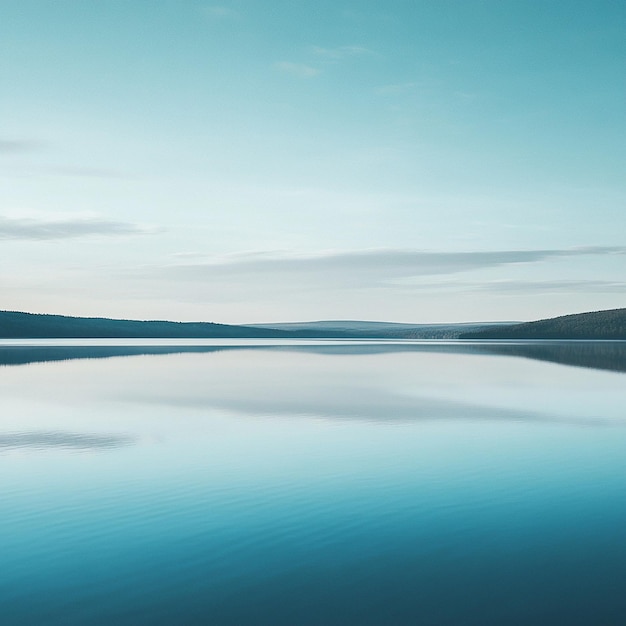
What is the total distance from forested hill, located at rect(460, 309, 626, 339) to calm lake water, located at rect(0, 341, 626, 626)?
12049 centimetres

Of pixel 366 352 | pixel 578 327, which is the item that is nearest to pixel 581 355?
pixel 366 352

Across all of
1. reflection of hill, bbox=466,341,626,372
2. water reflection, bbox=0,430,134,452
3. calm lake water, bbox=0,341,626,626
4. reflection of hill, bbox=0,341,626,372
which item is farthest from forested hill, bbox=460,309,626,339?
water reflection, bbox=0,430,134,452

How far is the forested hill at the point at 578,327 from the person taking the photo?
130000mm

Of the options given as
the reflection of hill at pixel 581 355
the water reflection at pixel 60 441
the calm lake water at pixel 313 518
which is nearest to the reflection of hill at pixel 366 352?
the reflection of hill at pixel 581 355

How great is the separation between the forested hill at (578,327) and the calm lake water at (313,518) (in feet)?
395

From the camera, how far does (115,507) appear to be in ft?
30.0

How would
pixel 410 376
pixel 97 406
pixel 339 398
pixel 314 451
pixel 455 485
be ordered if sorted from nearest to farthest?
pixel 455 485 < pixel 314 451 < pixel 97 406 < pixel 339 398 < pixel 410 376

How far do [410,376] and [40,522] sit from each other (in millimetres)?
26601

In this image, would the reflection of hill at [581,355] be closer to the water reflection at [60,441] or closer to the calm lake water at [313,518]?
the calm lake water at [313,518]

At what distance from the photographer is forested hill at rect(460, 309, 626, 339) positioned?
130000 millimetres

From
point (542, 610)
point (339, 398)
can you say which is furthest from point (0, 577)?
point (339, 398)

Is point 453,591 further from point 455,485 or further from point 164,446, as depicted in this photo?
point 164,446

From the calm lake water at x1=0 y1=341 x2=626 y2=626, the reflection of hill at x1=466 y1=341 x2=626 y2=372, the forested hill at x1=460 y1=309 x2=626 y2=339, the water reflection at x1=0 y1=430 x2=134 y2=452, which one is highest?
the forested hill at x1=460 y1=309 x2=626 y2=339

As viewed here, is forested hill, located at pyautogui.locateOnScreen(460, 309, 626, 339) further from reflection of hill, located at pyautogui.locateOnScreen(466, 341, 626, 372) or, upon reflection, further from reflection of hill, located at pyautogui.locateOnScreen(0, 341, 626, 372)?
reflection of hill, located at pyautogui.locateOnScreen(466, 341, 626, 372)
